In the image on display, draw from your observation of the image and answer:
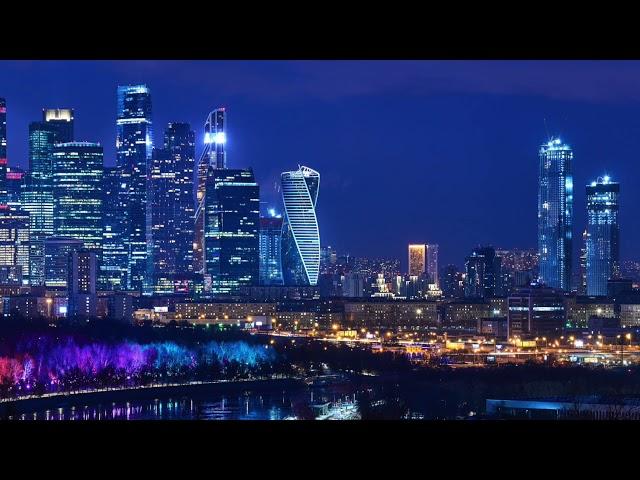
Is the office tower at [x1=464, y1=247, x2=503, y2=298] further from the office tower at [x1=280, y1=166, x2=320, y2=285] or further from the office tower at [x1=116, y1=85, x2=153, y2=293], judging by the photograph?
A: the office tower at [x1=116, y1=85, x2=153, y2=293]

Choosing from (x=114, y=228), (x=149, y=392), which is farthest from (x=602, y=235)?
(x=149, y=392)

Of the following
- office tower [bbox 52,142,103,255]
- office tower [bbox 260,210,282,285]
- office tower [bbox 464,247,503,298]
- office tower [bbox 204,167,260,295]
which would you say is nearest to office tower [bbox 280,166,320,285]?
office tower [bbox 260,210,282,285]

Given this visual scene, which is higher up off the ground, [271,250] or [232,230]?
[232,230]

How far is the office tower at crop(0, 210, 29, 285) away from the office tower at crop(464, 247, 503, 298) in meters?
15.2

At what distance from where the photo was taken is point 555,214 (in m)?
49.2

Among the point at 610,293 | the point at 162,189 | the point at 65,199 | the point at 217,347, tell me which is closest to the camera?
the point at 217,347

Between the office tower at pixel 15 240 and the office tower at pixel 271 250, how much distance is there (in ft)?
27.7

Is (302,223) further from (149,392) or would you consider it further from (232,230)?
(149,392)

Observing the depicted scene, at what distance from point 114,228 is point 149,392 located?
107 feet
